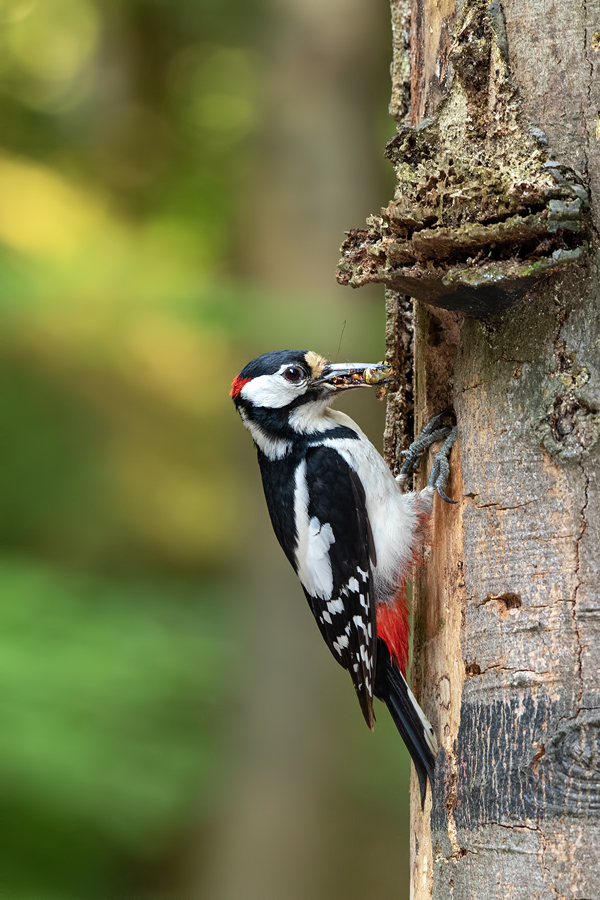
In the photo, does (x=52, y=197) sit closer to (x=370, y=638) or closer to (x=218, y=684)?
(x=218, y=684)

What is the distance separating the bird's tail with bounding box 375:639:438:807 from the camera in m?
1.87

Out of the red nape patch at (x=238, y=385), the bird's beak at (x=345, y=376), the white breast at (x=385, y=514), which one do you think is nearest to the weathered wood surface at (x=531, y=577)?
the white breast at (x=385, y=514)

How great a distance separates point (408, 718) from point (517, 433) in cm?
74

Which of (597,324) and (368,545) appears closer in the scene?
(597,324)

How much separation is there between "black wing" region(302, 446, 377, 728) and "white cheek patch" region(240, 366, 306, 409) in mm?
194

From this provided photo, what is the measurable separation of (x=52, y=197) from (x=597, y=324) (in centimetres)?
518

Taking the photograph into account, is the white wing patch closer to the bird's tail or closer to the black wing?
the black wing

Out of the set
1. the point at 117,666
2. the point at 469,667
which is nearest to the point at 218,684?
the point at 117,666

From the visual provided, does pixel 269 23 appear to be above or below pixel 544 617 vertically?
above

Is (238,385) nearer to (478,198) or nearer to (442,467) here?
(442,467)

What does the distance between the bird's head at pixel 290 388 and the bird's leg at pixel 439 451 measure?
364mm

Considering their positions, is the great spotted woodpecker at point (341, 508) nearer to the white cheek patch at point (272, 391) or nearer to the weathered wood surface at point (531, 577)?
the white cheek patch at point (272, 391)

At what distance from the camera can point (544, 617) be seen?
1.62m

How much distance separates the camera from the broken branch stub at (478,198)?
159cm
